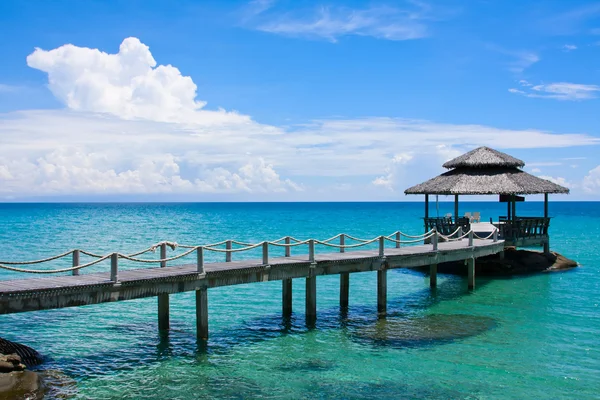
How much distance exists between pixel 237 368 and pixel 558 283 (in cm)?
1848

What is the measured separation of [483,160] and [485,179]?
4.29ft

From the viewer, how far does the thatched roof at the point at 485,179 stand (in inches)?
1153

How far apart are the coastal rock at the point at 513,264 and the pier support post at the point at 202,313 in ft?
53.4

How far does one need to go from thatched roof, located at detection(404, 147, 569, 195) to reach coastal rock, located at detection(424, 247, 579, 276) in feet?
11.2

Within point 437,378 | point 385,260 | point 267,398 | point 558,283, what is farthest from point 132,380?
point 558,283

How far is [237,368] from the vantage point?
14.7 m

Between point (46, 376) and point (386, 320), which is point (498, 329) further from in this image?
point (46, 376)

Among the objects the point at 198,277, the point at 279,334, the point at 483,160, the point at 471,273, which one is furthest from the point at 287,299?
the point at 483,160

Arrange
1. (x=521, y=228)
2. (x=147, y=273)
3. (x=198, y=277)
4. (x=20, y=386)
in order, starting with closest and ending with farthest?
(x=20, y=386) → (x=147, y=273) → (x=198, y=277) → (x=521, y=228)

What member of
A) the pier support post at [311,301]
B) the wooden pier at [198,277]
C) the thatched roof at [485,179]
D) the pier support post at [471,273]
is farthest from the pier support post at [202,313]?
the thatched roof at [485,179]

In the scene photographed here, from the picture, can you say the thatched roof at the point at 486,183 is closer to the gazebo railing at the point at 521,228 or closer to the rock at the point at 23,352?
the gazebo railing at the point at 521,228

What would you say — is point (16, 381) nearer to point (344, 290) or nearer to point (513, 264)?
point (344, 290)

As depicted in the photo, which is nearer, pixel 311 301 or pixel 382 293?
pixel 311 301

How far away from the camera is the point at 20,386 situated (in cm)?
1233
